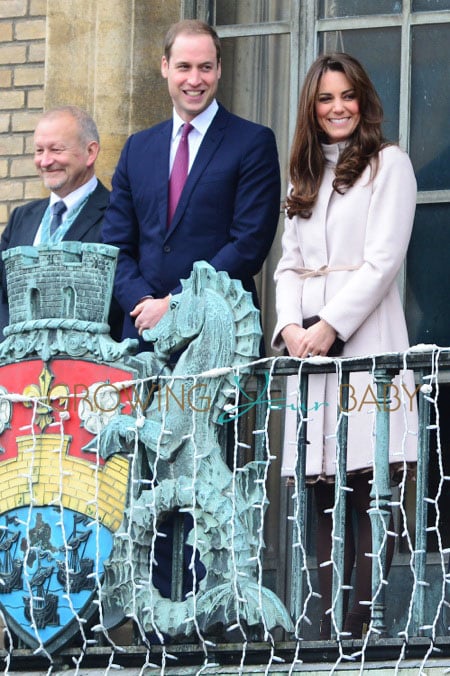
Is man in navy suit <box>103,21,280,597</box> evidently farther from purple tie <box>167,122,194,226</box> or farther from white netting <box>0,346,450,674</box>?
white netting <box>0,346,450,674</box>

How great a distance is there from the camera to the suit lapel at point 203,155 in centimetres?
760

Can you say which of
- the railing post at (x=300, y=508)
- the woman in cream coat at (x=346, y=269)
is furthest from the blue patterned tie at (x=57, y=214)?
the railing post at (x=300, y=508)

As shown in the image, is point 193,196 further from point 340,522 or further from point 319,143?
point 340,522

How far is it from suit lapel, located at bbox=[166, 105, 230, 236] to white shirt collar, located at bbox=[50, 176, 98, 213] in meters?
0.58

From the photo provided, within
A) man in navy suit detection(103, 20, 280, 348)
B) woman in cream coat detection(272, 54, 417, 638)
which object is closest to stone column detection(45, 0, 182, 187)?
man in navy suit detection(103, 20, 280, 348)

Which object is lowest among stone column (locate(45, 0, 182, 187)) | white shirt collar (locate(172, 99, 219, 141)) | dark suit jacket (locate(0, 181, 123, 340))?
dark suit jacket (locate(0, 181, 123, 340))

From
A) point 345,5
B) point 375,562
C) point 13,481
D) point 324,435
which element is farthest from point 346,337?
point 345,5

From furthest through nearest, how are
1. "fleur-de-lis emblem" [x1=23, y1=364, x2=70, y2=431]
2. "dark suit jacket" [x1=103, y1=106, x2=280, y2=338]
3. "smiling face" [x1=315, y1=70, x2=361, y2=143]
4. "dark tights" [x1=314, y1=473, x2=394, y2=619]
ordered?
"dark suit jacket" [x1=103, y1=106, x2=280, y2=338] < "smiling face" [x1=315, y1=70, x2=361, y2=143] < "fleur-de-lis emblem" [x1=23, y1=364, x2=70, y2=431] < "dark tights" [x1=314, y1=473, x2=394, y2=619]

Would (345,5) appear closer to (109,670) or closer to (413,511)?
(413,511)

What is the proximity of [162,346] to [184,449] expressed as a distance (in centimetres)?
35

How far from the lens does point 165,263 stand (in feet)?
24.9

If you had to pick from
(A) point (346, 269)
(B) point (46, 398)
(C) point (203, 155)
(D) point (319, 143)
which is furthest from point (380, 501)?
(C) point (203, 155)

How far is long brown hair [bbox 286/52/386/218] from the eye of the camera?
7305mm

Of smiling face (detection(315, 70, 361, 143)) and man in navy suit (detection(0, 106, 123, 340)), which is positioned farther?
man in navy suit (detection(0, 106, 123, 340))
